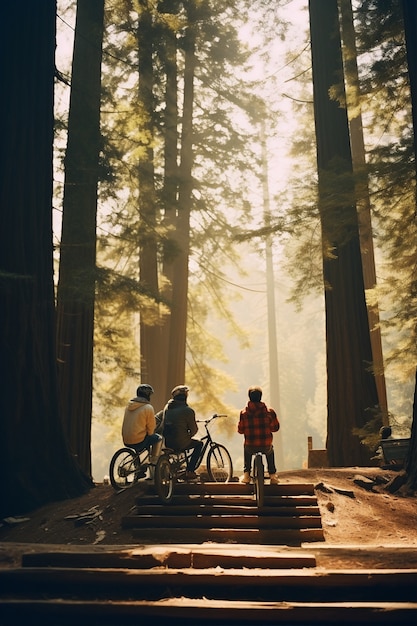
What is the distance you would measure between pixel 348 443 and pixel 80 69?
9.31 m

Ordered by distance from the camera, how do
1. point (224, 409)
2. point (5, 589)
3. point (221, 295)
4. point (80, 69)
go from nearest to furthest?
point (5, 589) < point (80, 69) < point (224, 409) < point (221, 295)

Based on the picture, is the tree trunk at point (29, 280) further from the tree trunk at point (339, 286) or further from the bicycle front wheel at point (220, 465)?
the tree trunk at point (339, 286)

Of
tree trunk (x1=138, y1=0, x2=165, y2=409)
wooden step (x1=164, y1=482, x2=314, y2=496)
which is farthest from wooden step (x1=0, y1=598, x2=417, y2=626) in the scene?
tree trunk (x1=138, y1=0, x2=165, y2=409)

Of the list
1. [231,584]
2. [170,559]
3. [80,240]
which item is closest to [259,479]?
[170,559]

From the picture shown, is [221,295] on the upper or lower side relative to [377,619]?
upper

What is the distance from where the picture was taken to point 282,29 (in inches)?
591

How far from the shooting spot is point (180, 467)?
344 inches

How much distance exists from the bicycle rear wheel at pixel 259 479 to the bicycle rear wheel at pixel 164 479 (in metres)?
1.22

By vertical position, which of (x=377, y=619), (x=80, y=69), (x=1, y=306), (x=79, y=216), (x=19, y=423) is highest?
(x=80, y=69)

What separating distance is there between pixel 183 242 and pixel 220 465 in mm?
9936

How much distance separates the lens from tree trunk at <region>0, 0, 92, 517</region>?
8094 millimetres

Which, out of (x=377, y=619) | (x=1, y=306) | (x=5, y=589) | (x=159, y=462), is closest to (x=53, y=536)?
(x=159, y=462)

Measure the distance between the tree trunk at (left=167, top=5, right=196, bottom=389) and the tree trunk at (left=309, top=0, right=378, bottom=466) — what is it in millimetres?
4972

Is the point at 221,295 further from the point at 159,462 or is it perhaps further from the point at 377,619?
the point at 377,619
